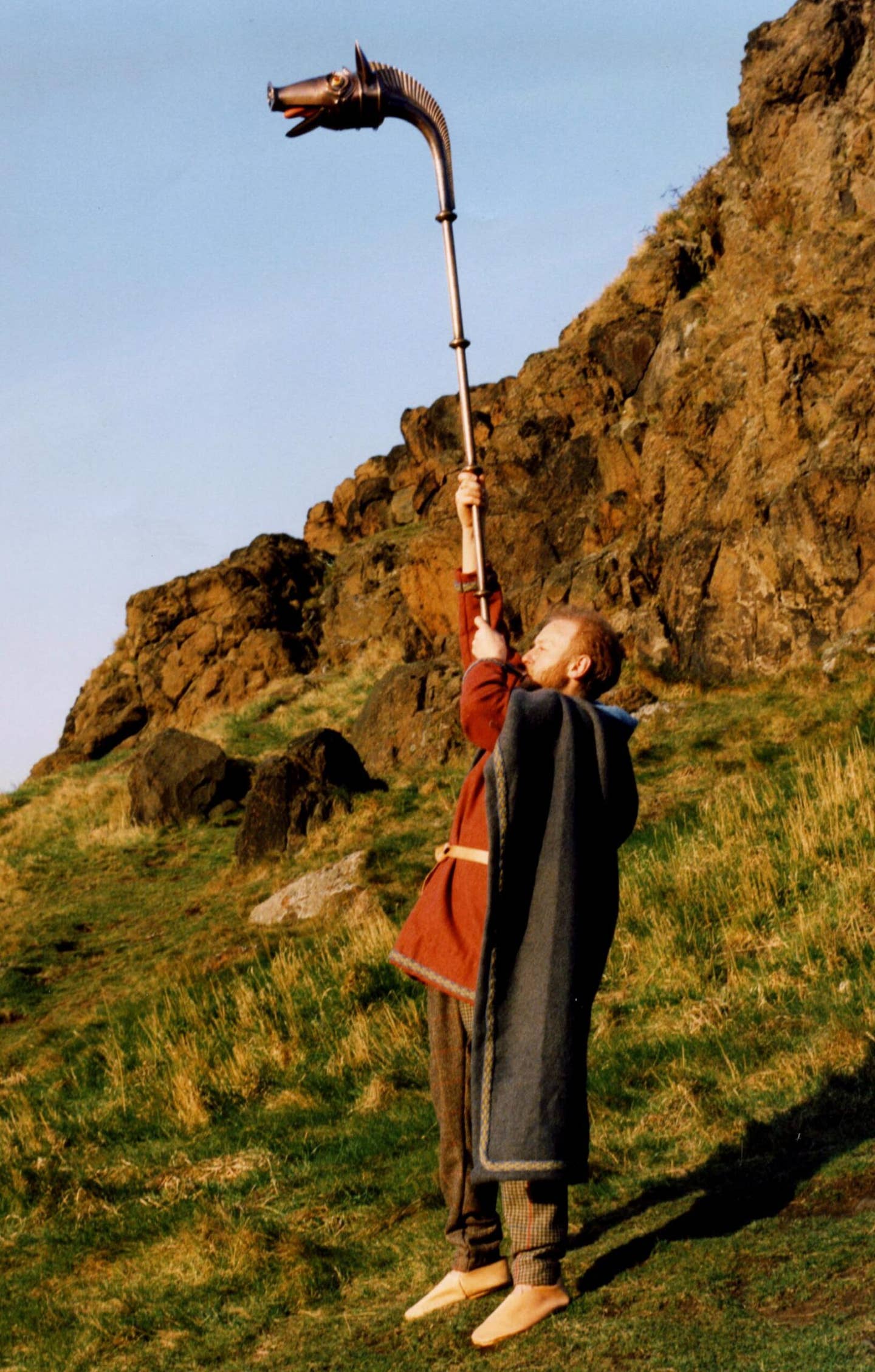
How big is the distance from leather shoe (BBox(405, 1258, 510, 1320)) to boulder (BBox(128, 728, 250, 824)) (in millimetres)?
19010

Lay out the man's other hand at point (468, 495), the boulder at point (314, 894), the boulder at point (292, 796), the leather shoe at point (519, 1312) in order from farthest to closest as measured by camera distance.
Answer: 1. the boulder at point (292, 796)
2. the boulder at point (314, 894)
3. the man's other hand at point (468, 495)
4. the leather shoe at point (519, 1312)

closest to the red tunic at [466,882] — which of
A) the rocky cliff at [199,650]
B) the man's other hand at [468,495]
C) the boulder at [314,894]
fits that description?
the man's other hand at [468,495]

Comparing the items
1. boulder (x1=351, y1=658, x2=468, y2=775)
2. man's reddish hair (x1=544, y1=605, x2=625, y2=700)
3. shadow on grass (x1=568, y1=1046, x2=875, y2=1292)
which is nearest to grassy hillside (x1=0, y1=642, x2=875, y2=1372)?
shadow on grass (x1=568, y1=1046, x2=875, y2=1292)

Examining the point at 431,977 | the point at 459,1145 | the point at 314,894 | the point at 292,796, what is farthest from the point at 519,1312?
the point at 292,796

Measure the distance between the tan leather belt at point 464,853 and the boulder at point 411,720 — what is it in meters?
15.4

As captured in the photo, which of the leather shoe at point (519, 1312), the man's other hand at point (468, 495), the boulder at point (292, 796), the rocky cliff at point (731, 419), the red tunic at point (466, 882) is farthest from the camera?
the rocky cliff at point (731, 419)

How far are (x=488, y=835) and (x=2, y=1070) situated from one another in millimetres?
8216

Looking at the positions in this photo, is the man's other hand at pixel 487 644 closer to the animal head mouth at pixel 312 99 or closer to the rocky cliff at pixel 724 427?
the animal head mouth at pixel 312 99

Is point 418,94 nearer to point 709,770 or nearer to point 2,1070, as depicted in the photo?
point 2,1070

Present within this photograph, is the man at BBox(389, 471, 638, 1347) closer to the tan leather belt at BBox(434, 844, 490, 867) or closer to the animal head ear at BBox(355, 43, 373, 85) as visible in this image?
the tan leather belt at BBox(434, 844, 490, 867)

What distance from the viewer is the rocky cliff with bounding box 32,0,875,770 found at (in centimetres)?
1836

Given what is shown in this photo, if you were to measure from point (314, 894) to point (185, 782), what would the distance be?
1000 cm

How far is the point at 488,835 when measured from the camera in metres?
3.74

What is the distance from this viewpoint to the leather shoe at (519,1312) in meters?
3.58
